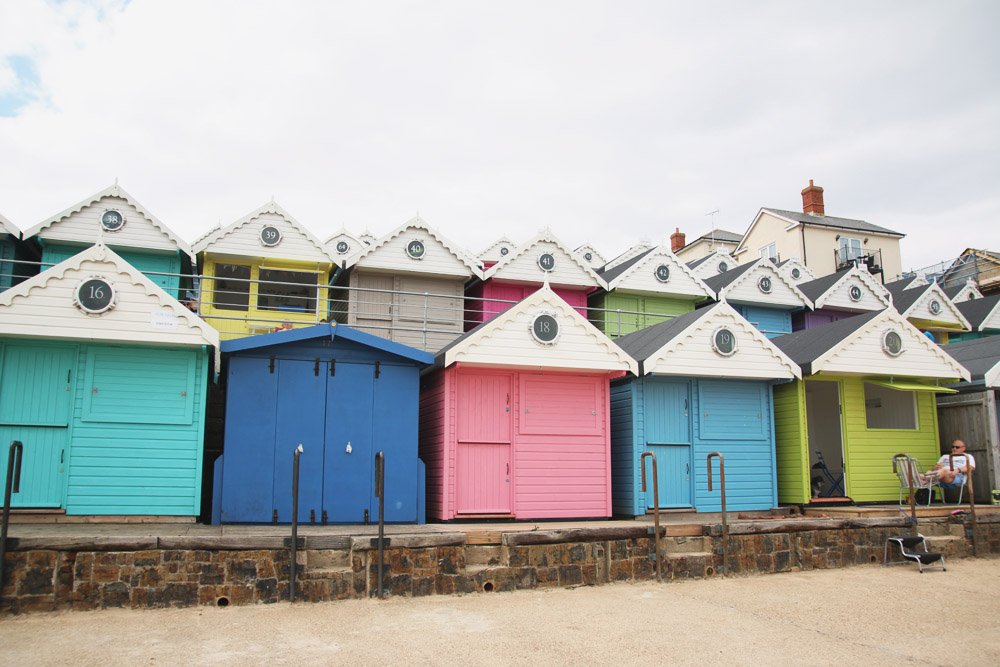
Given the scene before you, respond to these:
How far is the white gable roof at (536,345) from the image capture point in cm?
1260

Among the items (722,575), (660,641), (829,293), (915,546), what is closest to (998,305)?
(829,293)

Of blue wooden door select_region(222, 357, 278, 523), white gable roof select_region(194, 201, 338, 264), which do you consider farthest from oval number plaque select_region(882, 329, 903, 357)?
white gable roof select_region(194, 201, 338, 264)

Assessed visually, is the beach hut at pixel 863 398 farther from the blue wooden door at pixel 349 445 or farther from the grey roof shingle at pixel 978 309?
the grey roof shingle at pixel 978 309

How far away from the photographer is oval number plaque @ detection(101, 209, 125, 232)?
17.3 metres

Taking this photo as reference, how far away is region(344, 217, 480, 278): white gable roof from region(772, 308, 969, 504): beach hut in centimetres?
842

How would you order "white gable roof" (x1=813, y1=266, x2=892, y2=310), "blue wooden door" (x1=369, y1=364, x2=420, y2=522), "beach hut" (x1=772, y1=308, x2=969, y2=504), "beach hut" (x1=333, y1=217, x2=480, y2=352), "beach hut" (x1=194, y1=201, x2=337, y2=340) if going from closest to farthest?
"blue wooden door" (x1=369, y1=364, x2=420, y2=522) → "beach hut" (x1=772, y1=308, x2=969, y2=504) → "beach hut" (x1=194, y1=201, x2=337, y2=340) → "beach hut" (x1=333, y1=217, x2=480, y2=352) → "white gable roof" (x1=813, y1=266, x2=892, y2=310)

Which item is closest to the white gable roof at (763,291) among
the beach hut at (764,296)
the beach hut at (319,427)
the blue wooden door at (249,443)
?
the beach hut at (764,296)

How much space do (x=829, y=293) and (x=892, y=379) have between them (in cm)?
773

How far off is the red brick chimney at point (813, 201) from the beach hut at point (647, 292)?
1961 centimetres

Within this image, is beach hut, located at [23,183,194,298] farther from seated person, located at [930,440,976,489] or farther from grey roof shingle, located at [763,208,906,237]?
grey roof shingle, located at [763,208,906,237]

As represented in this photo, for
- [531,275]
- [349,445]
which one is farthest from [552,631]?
[531,275]

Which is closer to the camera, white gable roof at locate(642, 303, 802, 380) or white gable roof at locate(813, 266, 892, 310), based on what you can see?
white gable roof at locate(642, 303, 802, 380)

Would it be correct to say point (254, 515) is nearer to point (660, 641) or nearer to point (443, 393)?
point (443, 393)

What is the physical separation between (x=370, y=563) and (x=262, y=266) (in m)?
11.2
